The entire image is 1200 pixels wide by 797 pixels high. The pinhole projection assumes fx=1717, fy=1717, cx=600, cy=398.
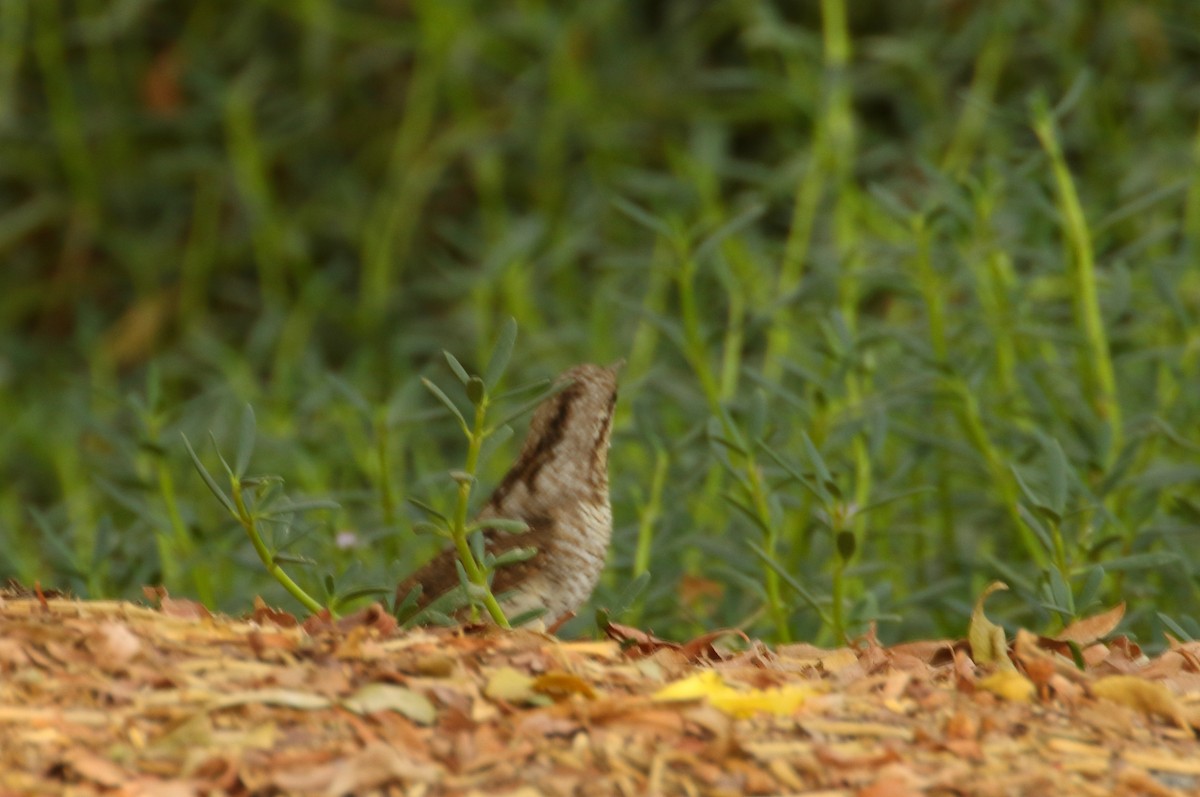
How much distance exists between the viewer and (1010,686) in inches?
68.1

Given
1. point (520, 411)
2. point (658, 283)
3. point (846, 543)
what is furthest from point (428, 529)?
point (658, 283)

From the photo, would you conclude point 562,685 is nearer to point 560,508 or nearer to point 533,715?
point 533,715

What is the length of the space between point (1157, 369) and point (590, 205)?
185 centimetres

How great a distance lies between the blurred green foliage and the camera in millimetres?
2514

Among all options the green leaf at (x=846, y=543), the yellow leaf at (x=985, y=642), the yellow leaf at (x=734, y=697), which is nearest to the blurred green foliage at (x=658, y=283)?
the green leaf at (x=846, y=543)

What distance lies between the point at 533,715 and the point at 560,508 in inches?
19.0

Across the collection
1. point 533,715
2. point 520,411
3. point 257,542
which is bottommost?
point 533,715

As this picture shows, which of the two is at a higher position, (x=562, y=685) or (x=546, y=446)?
(x=546, y=446)

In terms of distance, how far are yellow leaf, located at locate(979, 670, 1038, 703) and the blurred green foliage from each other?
0.70 ft

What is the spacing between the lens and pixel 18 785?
1.47m

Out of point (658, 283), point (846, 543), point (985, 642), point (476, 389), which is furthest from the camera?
point (658, 283)

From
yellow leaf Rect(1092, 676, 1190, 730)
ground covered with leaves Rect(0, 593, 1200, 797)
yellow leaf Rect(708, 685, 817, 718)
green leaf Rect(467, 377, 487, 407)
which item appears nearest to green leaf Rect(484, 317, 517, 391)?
green leaf Rect(467, 377, 487, 407)

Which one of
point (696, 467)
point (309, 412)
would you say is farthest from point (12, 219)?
point (696, 467)

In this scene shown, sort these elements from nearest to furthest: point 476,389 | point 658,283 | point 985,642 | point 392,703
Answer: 1. point 392,703
2. point 476,389
3. point 985,642
4. point 658,283
